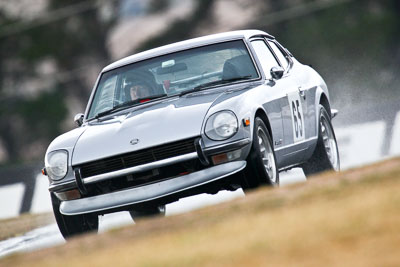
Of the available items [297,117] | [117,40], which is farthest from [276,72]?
[117,40]

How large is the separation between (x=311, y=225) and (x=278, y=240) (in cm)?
31

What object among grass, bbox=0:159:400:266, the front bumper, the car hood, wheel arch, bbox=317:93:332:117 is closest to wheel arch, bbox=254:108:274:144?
the car hood

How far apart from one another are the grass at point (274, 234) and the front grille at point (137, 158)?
0.77 m

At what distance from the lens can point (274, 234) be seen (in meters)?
5.74

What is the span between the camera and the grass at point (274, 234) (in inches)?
204

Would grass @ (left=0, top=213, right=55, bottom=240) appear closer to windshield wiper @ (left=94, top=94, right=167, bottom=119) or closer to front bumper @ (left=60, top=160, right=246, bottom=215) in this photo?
windshield wiper @ (left=94, top=94, right=167, bottom=119)

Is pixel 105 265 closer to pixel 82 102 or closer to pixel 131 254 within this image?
pixel 131 254

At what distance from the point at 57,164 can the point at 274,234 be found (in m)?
3.30

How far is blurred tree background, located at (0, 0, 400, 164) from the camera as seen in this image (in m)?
34.2

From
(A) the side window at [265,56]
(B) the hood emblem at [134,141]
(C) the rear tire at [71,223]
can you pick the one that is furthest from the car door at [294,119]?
(C) the rear tire at [71,223]

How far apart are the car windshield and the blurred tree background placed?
21307 millimetres

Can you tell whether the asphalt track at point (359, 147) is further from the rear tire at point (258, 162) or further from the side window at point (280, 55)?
the rear tire at point (258, 162)

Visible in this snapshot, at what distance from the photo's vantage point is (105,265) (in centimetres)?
581

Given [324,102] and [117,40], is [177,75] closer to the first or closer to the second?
[324,102]
